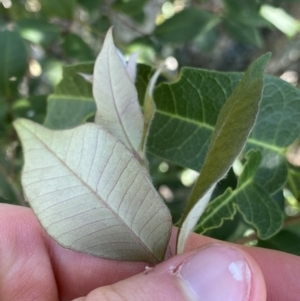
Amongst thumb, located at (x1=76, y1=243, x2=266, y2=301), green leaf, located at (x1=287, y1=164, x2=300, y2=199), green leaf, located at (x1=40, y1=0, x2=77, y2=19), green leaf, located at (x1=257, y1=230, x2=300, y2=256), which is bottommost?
green leaf, located at (x1=257, y1=230, x2=300, y2=256)

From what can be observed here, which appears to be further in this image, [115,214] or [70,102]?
[70,102]

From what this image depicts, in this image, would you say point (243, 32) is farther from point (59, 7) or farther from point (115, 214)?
point (115, 214)

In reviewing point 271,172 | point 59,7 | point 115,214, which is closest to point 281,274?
point 271,172

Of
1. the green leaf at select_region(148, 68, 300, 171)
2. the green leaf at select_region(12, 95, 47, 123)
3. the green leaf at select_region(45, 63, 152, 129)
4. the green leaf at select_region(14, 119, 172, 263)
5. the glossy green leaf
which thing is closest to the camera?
the green leaf at select_region(14, 119, 172, 263)

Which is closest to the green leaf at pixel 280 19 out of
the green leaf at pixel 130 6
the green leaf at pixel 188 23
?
the green leaf at pixel 188 23

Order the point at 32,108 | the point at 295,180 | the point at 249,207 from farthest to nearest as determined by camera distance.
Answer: the point at 32,108, the point at 295,180, the point at 249,207

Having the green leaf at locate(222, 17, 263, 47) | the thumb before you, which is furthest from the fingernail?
the green leaf at locate(222, 17, 263, 47)

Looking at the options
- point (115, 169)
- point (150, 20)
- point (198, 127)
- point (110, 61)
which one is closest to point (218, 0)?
point (150, 20)

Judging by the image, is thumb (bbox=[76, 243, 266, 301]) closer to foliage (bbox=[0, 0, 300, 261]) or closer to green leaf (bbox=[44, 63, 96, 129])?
foliage (bbox=[0, 0, 300, 261])

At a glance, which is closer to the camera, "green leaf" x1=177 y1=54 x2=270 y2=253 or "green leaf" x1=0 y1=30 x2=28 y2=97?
"green leaf" x1=177 y1=54 x2=270 y2=253

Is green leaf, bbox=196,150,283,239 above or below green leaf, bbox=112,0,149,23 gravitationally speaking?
below
